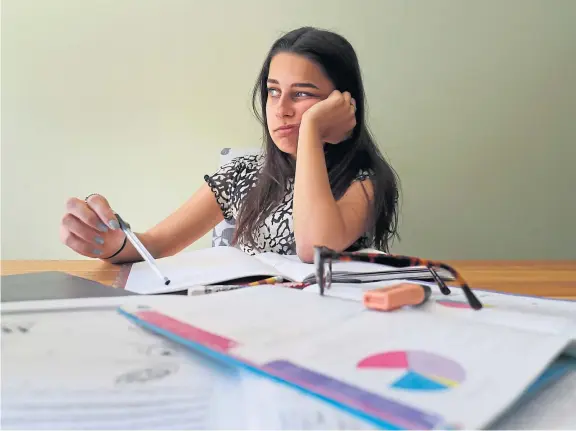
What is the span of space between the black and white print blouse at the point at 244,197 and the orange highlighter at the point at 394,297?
0.60 meters

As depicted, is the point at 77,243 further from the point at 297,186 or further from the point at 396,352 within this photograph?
the point at 396,352

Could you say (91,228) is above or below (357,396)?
below

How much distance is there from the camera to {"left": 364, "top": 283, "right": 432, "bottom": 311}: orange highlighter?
1.13 feet

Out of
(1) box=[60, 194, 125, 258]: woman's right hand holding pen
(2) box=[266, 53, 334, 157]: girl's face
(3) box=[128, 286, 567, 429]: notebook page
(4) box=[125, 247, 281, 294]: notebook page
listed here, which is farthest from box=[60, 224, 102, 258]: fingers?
(3) box=[128, 286, 567, 429]: notebook page

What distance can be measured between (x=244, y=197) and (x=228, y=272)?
0.58 meters

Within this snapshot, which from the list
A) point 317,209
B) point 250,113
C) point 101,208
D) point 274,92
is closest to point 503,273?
point 317,209

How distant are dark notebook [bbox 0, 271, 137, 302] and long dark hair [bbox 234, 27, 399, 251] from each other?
23.5 inches

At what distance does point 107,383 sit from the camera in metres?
0.22

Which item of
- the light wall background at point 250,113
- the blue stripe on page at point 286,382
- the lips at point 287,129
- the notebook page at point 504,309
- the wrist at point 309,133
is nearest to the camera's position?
the blue stripe on page at point 286,382

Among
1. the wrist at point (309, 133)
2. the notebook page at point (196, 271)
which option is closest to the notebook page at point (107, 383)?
the notebook page at point (196, 271)

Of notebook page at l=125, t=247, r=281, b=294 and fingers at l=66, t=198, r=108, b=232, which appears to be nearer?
notebook page at l=125, t=247, r=281, b=294

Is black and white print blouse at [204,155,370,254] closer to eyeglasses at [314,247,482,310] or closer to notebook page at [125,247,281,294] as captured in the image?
notebook page at [125,247,281,294]

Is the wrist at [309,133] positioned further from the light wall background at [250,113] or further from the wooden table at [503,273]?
the light wall background at [250,113]

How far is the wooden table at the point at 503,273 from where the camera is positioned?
24.9 inches
